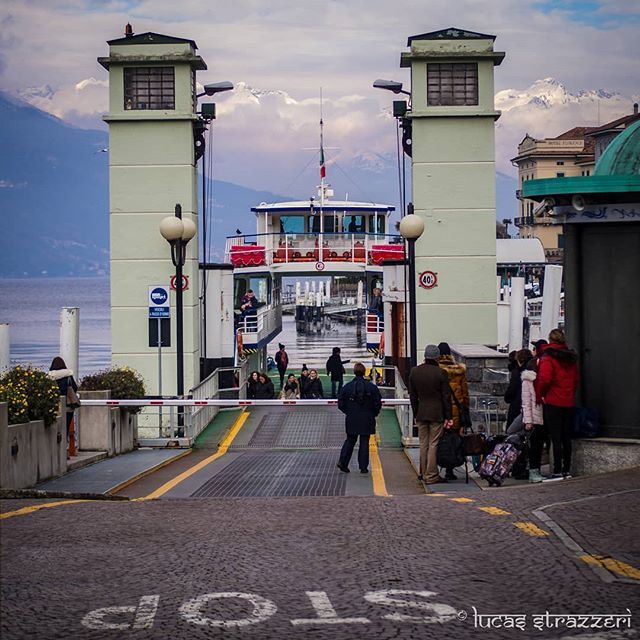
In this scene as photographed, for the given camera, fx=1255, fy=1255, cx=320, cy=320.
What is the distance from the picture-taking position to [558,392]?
46.6ft

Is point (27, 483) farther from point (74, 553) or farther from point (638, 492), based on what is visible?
point (638, 492)

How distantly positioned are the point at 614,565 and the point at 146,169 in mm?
21039

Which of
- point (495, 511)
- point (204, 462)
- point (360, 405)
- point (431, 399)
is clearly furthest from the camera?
point (204, 462)

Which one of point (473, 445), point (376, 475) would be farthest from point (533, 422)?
point (376, 475)

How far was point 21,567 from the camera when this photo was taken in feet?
29.2

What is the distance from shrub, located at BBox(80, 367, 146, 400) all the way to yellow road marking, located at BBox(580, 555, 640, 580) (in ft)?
44.7

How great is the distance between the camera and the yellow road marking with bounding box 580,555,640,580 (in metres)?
8.77

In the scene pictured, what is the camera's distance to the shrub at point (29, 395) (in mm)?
15711

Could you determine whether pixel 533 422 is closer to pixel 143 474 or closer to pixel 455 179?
pixel 143 474

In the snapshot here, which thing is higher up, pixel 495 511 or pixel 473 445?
pixel 473 445

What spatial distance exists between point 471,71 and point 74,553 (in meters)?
21.1

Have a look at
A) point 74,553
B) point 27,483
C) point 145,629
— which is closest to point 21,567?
point 74,553

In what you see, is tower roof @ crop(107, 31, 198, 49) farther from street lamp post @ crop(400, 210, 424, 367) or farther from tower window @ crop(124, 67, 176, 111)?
street lamp post @ crop(400, 210, 424, 367)

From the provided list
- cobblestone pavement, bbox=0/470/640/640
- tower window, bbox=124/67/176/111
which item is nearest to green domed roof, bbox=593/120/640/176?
cobblestone pavement, bbox=0/470/640/640
